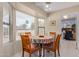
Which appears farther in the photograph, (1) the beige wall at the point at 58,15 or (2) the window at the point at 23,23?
(1) the beige wall at the point at 58,15

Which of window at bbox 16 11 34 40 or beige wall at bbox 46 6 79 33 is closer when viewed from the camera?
window at bbox 16 11 34 40

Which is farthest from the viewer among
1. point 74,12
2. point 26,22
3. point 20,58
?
point 74,12

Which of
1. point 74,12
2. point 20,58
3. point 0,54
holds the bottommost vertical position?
point 20,58

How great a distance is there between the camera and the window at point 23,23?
15.4 feet

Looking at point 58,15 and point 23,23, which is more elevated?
point 58,15

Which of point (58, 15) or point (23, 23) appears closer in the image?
point (23, 23)

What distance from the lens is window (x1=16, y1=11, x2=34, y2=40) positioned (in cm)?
468

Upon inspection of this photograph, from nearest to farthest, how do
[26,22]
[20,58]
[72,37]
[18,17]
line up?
[20,58] < [18,17] < [26,22] < [72,37]

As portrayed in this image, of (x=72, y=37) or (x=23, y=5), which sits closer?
(x=23, y=5)

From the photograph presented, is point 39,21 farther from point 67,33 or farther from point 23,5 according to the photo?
point 67,33

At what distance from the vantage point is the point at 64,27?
9.71 metres

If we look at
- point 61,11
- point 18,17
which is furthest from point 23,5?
point 61,11

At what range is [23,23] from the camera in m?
5.14

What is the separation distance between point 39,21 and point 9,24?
3.11 meters
